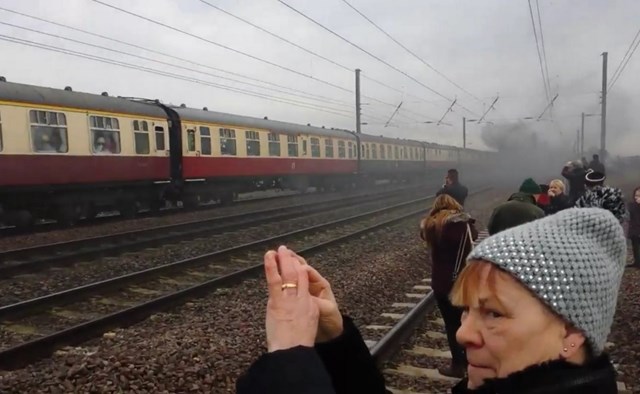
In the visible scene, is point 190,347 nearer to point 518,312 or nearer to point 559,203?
point 559,203

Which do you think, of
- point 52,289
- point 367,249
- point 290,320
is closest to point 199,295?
point 52,289

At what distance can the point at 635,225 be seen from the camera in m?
9.77

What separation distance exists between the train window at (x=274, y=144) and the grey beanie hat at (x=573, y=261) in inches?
875

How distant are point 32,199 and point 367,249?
772 centimetres

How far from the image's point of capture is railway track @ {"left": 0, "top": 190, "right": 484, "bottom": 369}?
19.3ft

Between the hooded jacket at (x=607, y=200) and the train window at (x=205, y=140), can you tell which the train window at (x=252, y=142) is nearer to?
the train window at (x=205, y=140)

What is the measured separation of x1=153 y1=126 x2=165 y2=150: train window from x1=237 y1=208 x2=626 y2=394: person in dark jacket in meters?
16.7

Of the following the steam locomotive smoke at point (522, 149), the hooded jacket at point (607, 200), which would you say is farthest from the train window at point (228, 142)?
the steam locomotive smoke at point (522, 149)

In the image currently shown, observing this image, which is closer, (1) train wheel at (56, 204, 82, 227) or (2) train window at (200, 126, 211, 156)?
(1) train wheel at (56, 204, 82, 227)

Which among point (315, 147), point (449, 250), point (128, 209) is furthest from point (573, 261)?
point (315, 147)

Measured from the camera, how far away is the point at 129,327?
6711mm

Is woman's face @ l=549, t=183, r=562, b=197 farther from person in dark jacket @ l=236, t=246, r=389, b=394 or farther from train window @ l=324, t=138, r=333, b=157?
train window @ l=324, t=138, r=333, b=157

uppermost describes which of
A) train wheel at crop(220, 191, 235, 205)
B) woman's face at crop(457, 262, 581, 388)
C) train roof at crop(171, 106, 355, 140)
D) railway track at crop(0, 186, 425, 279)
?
train roof at crop(171, 106, 355, 140)

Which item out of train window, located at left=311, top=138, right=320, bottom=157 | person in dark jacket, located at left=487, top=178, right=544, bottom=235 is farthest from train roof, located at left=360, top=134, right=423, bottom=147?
person in dark jacket, located at left=487, top=178, right=544, bottom=235
